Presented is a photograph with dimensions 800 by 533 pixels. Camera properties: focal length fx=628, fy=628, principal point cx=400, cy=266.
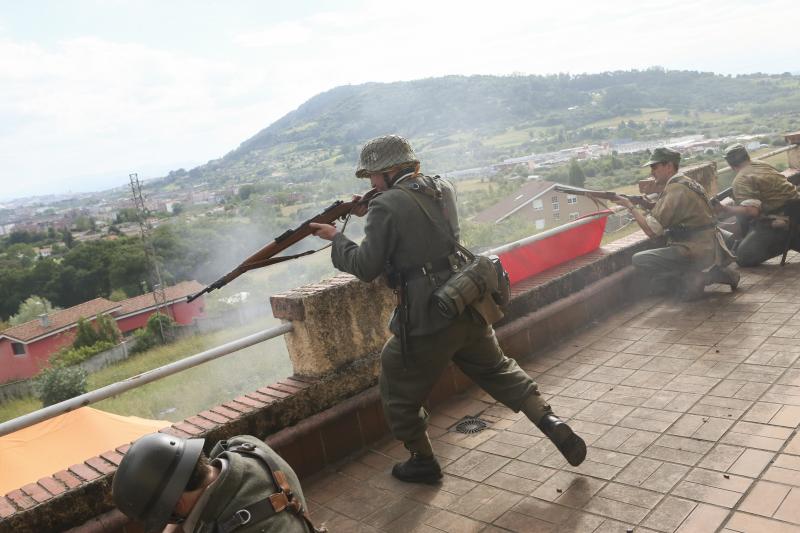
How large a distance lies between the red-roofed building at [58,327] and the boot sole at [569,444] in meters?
48.4

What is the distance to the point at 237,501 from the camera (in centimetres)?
201

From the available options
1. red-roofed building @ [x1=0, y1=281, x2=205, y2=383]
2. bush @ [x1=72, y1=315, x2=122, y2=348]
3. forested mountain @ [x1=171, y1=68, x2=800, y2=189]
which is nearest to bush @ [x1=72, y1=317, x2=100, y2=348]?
bush @ [x1=72, y1=315, x2=122, y2=348]

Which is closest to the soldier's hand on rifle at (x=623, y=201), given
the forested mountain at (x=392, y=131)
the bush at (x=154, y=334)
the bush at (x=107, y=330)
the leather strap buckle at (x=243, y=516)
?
the leather strap buckle at (x=243, y=516)

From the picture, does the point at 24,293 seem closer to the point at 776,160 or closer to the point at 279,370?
the point at 279,370

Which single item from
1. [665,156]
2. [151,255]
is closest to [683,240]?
[665,156]

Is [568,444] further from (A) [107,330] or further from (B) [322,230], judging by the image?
(A) [107,330]

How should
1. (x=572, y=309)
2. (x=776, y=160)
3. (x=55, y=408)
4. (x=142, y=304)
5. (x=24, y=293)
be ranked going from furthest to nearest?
1. (x=142, y=304)
2. (x=24, y=293)
3. (x=776, y=160)
4. (x=572, y=309)
5. (x=55, y=408)

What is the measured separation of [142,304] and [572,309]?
57.5 m

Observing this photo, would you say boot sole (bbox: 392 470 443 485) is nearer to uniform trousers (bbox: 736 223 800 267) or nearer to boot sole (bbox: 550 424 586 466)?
boot sole (bbox: 550 424 586 466)

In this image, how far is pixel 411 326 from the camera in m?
3.60

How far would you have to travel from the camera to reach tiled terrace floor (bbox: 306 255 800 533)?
10.3 ft

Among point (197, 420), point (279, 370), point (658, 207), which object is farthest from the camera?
point (279, 370)

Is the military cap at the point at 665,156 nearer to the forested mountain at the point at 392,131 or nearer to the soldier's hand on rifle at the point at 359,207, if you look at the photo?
the soldier's hand on rifle at the point at 359,207

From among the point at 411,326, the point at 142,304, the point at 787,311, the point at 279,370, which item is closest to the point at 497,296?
the point at 411,326
